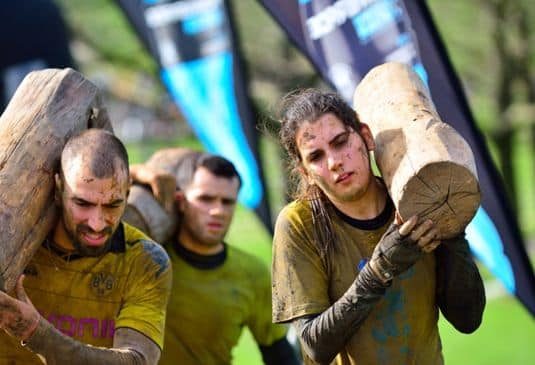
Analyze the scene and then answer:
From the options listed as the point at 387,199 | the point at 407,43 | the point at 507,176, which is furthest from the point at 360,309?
the point at 507,176

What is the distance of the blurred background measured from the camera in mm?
12250

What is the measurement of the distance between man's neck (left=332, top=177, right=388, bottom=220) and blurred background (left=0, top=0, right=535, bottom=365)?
163 inches

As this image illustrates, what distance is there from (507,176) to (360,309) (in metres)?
10.0

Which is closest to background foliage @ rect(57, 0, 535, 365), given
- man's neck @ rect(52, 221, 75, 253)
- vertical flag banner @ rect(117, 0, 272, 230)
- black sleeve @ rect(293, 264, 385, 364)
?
Answer: vertical flag banner @ rect(117, 0, 272, 230)

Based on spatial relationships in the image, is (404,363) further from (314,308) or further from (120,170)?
(120,170)

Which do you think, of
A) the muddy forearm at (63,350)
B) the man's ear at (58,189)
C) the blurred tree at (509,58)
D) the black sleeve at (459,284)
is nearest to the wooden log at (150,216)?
the man's ear at (58,189)

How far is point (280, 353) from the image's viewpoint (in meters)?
6.61

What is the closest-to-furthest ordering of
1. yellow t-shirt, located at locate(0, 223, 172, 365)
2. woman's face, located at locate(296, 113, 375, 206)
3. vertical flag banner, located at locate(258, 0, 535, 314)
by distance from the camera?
1. woman's face, located at locate(296, 113, 375, 206)
2. yellow t-shirt, located at locate(0, 223, 172, 365)
3. vertical flag banner, located at locate(258, 0, 535, 314)

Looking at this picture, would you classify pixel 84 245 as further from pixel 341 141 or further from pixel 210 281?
pixel 210 281

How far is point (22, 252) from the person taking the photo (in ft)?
15.8

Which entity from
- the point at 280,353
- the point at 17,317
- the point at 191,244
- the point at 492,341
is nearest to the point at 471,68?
the point at 492,341

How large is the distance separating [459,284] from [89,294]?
4.60 ft

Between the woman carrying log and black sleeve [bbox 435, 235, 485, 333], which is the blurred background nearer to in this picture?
the woman carrying log

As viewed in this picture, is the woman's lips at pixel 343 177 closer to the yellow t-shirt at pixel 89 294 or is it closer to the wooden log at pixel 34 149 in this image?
the yellow t-shirt at pixel 89 294
